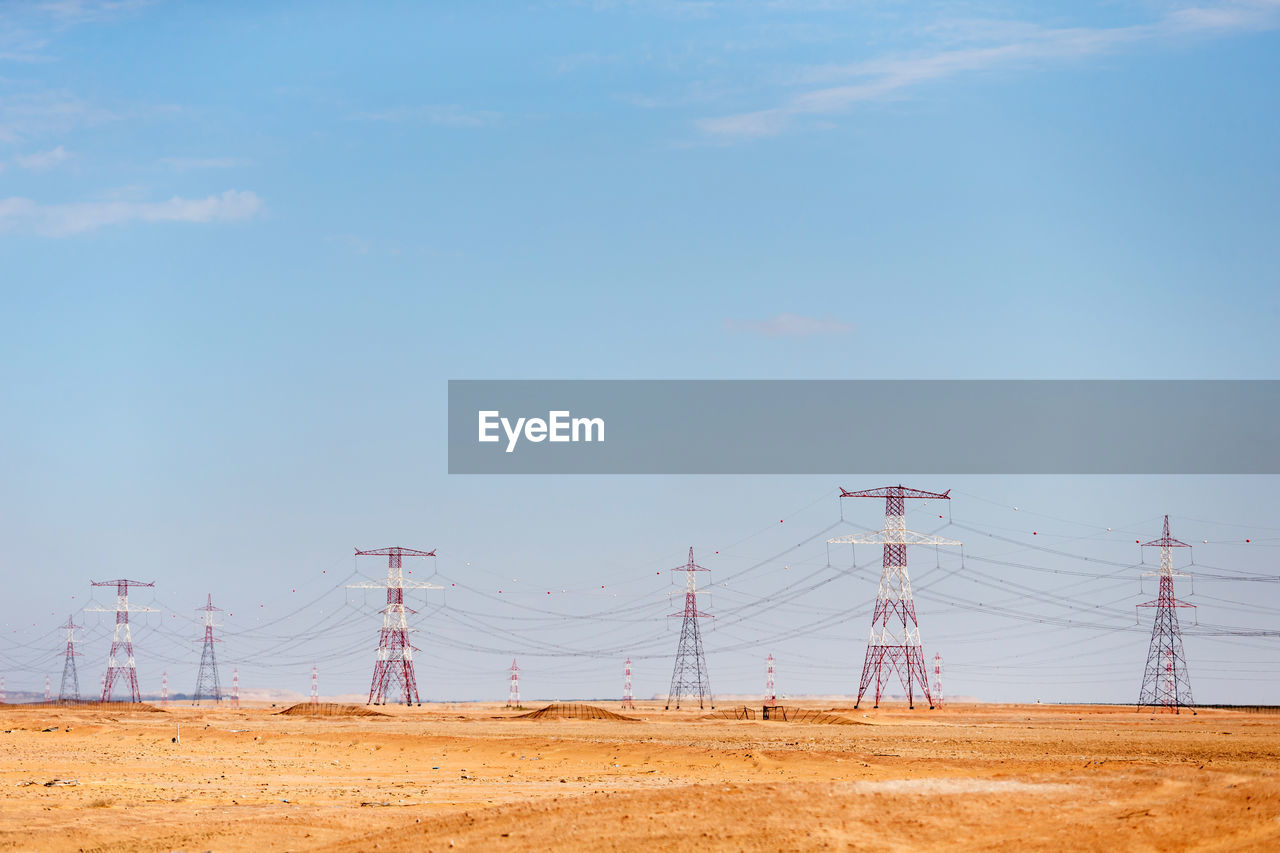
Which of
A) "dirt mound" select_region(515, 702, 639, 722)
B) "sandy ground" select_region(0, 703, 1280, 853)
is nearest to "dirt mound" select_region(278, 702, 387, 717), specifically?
"dirt mound" select_region(515, 702, 639, 722)

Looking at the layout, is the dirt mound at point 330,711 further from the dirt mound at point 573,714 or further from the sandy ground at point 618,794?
the sandy ground at point 618,794

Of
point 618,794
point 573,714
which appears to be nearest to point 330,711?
point 573,714

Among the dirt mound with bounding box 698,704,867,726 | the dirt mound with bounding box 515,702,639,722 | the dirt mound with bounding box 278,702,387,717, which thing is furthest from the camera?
the dirt mound with bounding box 278,702,387,717

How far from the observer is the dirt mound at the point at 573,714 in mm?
113625

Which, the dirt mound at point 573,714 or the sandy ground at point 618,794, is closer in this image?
the sandy ground at point 618,794

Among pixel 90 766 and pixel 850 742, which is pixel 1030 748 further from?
pixel 90 766

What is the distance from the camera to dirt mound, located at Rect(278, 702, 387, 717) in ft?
401

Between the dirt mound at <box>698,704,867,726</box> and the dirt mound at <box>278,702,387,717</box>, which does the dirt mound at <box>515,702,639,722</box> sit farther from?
the dirt mound at <box>278,702,387,717</box>

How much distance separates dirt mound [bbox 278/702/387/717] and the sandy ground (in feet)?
152

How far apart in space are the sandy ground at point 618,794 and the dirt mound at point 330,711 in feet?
152

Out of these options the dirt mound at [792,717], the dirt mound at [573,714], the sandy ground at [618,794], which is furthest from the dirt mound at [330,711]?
the sandy ground at [618,794]

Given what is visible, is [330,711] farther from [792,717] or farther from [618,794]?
[618,794]

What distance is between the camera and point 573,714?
117 metres

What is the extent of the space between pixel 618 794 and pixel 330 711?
95572 millimetres
